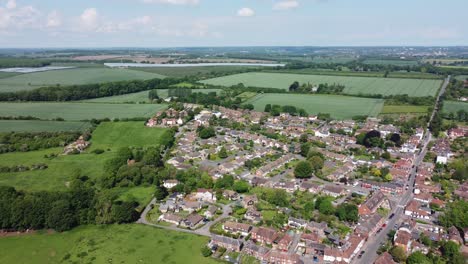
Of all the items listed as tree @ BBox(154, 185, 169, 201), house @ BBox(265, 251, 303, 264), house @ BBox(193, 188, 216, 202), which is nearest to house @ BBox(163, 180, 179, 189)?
Answer: tree @ BBox(154, 185, 169, 201)

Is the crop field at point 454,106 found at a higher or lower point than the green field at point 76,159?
higher

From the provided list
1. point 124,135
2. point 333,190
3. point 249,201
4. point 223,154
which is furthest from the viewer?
point 124,135

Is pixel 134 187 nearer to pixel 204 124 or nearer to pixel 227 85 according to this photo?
pixel 204 124

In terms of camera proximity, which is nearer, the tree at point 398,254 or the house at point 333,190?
the tree at point 398,254

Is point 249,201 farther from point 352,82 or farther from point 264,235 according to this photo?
point 352,82

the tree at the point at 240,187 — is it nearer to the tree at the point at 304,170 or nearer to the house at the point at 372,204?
the tree at the point at 304,170

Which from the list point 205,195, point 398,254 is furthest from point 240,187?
point 398,254

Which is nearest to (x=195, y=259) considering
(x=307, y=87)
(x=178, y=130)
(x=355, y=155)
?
(x=355, y=155)

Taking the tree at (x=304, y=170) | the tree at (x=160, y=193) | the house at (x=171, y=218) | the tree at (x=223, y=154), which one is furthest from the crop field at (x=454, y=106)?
the house at (x=171, y=218)
